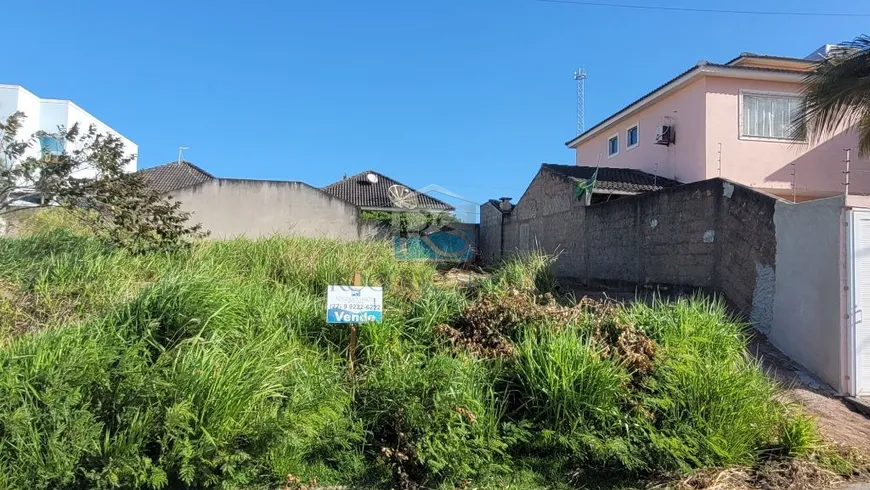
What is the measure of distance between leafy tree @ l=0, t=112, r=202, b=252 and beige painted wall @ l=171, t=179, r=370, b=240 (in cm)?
756

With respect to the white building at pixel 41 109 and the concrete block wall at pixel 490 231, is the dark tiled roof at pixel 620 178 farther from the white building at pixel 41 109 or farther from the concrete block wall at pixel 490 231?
the white building at pixel 41 109

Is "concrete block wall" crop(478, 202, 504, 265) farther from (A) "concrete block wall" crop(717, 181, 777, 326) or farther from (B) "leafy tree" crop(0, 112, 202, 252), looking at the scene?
(B) "leafy tree" crop(0, 112, 202, 252)

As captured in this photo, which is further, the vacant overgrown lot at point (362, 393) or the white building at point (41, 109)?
the white building at point (41, 109)

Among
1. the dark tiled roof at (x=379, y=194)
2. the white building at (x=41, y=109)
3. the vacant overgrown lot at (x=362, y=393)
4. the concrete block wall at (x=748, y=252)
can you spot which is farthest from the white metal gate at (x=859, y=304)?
the white building at (x=41, y=109)

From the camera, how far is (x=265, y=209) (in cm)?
1662

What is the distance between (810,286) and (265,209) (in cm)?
1413

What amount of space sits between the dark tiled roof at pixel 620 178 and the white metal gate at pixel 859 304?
8270 millimetres

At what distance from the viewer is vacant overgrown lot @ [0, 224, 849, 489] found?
375 centimetres

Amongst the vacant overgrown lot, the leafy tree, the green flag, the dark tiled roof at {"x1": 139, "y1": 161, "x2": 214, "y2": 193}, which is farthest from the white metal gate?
the dark tiled roof at {"x1": 139, "y1": 161, "x2": 214, "y2": 193}

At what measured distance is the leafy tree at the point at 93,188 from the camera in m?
7.21

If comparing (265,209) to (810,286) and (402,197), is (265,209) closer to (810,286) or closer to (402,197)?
(402,197)

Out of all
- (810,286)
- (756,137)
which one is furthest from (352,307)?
(756,137)

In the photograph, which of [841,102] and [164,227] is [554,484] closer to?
[164,227]

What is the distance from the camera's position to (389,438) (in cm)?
435
